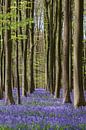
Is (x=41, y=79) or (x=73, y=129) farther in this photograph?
(x=41, y=79)

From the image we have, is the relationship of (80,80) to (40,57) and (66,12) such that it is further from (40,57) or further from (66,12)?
(40,57)

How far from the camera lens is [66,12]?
19.5 metres

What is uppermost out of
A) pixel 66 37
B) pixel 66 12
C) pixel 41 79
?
pixel 66 12

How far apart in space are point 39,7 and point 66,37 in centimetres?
2513

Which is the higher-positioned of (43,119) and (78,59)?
(78,59)

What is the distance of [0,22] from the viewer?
17.8 meters

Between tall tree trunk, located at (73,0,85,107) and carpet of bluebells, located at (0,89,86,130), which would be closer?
carpet of bluebells, located at (0,89,86,130)

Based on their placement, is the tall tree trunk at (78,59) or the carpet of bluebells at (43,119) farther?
the tall tree trunk at (78,59)

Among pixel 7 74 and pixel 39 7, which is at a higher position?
pixel 39 7

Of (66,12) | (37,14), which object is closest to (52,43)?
(66,12)

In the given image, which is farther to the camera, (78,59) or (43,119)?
(78,59)

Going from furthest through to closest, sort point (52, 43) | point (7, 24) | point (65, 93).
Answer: point (52, 43) < point (65, 93) < point (7, 24)

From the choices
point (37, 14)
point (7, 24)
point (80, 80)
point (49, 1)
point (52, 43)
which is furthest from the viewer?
point (37, 14)

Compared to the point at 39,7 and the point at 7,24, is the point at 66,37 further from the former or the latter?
the point at 39,7
